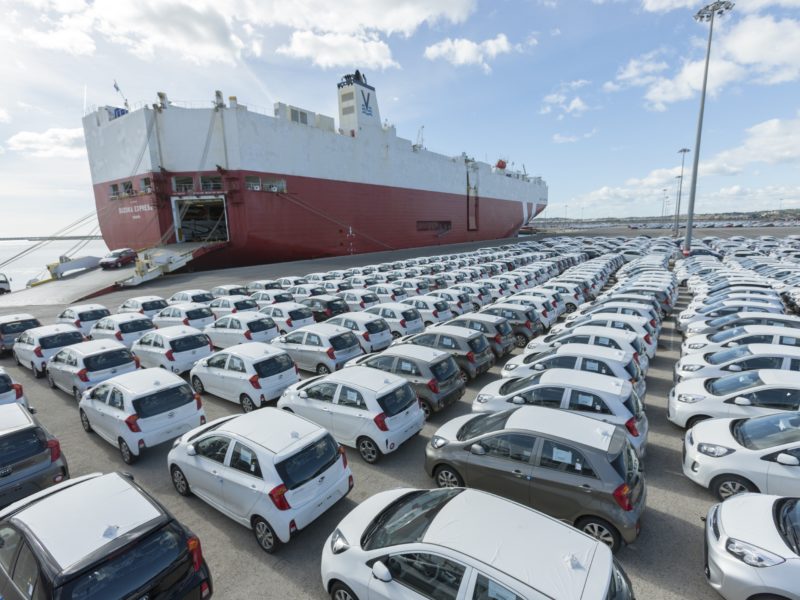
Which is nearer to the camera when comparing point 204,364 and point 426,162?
point 204,364

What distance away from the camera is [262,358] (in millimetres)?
9484

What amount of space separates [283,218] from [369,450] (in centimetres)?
2941

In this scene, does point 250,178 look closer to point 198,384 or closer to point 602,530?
point 198,384

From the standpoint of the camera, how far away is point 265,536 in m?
5.55

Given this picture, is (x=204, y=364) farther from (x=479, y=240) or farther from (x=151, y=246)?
(x=479, y=240)

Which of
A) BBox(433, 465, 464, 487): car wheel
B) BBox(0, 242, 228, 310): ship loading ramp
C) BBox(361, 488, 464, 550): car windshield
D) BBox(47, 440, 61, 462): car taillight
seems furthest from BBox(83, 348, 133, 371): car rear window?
BBox(0, 242, 228, 310): ship loading ramp

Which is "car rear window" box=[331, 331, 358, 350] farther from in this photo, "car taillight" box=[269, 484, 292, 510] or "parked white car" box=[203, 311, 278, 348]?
"car taillight" box=[269, 484, 292, 510]

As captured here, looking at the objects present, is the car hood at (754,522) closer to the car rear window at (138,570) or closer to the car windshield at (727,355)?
the car windshield at (727,355)

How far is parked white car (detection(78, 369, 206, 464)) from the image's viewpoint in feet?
24.7

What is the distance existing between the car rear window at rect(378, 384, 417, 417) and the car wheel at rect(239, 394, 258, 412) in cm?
350

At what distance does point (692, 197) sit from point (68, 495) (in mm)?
36982

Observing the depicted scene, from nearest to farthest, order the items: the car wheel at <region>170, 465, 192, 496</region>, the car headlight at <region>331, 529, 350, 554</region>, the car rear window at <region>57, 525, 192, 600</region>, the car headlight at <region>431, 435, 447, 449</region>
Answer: the car rear window at <region>57, 525, 192, 600</region> < the car headlight at <region>331, 529, 350, 554</region> < the car headlight at <region>431, 435, 447, 449</region> < the car wheel at <region>170, 465, 192, 496</region>

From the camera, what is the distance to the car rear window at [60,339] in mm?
12164

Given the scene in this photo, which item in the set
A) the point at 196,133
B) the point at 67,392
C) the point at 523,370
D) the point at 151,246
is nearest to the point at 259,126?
the point at 196,133
